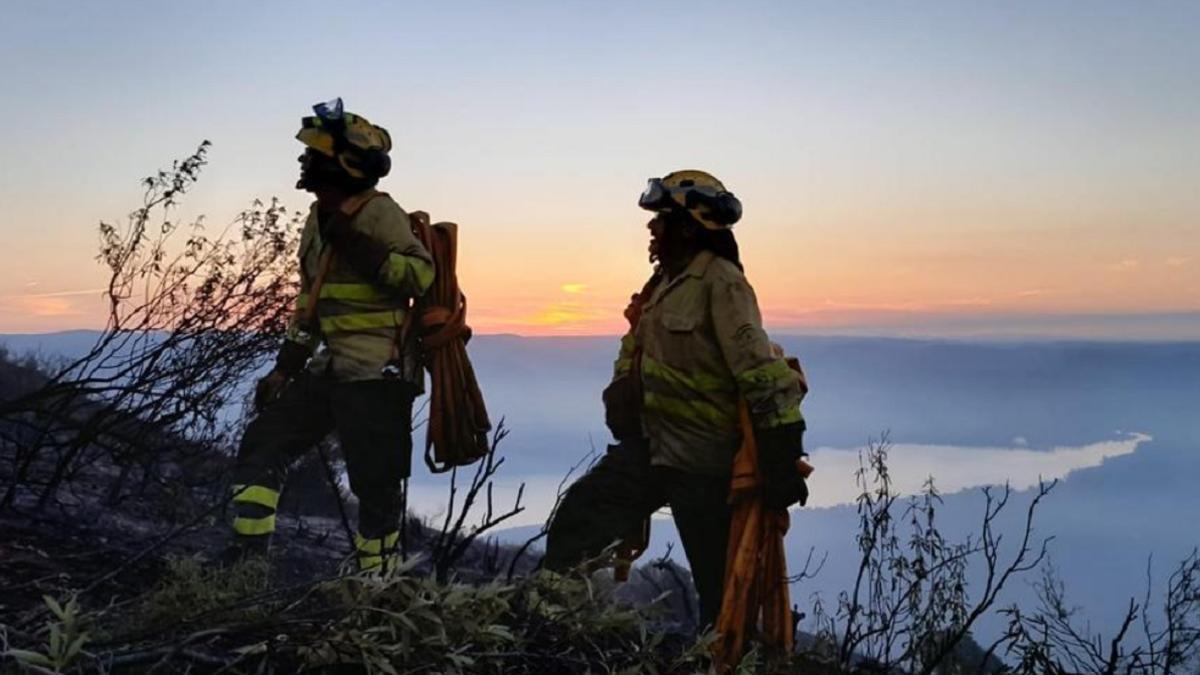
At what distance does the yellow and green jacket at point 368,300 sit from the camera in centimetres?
492

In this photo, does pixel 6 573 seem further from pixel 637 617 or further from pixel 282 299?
Answer: pixel 282 299

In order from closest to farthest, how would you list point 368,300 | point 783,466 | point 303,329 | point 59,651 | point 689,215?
point 59,651, point 783,466, point 689,215, point 368,300, point 303,329

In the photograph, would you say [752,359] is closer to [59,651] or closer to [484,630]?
[484,630]

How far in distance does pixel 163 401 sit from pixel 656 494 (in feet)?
9.83

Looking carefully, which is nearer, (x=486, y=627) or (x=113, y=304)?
(x=486, y=627)

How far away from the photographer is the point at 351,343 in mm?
5008

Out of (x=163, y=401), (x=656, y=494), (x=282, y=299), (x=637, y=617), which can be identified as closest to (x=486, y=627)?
(x=637, y=617)

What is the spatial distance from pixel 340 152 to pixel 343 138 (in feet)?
0.21

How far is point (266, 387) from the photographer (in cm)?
518

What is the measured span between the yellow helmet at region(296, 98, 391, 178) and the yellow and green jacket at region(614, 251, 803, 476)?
1.49 meters

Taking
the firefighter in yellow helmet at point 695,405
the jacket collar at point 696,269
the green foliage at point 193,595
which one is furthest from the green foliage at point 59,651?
the jacket collar at point 696,269

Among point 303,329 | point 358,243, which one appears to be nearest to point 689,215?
point 358,243

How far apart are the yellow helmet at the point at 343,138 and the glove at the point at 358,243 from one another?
226 millimetres

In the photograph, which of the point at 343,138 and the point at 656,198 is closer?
the point at 656,198
